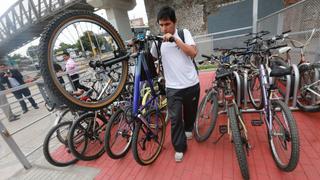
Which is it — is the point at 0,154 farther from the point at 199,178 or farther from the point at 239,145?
the point at 239,145

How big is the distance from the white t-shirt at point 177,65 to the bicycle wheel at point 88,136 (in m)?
1.16

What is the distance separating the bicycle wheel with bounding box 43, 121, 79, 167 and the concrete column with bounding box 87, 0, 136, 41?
4.35 metres

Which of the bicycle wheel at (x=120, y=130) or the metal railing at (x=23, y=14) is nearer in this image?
the bicycle wheel at (x=120, y=130)

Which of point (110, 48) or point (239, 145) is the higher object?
point (110, 48)

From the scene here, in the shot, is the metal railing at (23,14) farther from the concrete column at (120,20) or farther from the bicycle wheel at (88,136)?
the bicycle wheel at (88,136)

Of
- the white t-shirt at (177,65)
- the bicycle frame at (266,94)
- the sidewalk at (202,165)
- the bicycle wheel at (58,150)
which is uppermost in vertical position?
the white t-shirt at (177,65)

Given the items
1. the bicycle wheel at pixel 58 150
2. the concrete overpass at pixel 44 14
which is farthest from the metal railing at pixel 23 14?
the bicycle wheel at pixel 58 150

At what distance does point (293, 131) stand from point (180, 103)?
0.94 meters

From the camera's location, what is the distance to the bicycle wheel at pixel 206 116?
203 cm

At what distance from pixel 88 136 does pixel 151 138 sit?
0.86 metres

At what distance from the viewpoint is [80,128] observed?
220 cm

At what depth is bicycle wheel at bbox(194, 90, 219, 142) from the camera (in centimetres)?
203

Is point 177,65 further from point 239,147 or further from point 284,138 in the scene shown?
point 284,138

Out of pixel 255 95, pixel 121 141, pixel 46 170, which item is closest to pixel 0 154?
pixel 46 170
